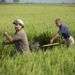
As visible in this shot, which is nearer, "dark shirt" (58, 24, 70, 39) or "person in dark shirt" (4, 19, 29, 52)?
"person in dark shirt" (4, 19, 29, 52)

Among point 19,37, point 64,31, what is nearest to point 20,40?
point 19,37

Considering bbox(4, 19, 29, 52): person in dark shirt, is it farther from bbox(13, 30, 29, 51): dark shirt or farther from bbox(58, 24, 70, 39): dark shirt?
bbox(58, 24, 70, 39): dark shirt

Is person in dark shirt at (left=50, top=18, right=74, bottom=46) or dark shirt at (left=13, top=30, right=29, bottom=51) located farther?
person in dark shirt at (left=50, top=18, right=74, bottom=46)

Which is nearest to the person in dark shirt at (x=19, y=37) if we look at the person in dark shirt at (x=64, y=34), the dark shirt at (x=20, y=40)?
→ the dark shirt at (x=20, y=40)

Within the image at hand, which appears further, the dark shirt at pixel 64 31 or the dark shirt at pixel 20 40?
the dark shirt at pixel 64 31

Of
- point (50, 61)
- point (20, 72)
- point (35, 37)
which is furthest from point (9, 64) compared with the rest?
point (35, 37)

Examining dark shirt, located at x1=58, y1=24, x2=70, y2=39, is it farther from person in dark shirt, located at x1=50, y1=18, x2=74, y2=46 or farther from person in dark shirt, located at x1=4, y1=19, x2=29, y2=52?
person in dark shirt, located at x1=4, y1=19, x2=29, y2=52

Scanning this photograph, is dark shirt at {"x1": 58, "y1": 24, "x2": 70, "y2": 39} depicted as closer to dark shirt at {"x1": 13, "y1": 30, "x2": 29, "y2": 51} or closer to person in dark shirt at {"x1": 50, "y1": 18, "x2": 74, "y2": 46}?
person in dark shirt at {"x1": 50, "y1": 18, "x2": 74, "y2": 46}

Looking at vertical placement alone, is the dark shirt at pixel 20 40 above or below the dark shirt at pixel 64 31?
above

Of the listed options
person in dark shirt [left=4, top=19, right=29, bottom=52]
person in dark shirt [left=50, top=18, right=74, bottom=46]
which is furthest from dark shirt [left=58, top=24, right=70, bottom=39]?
person in dark shirt [left=4, top=19, right=29, bottom=52]

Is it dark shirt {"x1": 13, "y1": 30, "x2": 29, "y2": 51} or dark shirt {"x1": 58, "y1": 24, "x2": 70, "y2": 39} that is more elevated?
dark shirt {"x1": 13, "y1": 30, "x2": 29, "y2": 51}

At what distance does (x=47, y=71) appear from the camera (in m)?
5.82

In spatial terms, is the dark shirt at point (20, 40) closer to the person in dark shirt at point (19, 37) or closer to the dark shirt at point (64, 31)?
the person in dark shirt at point (19, 37)

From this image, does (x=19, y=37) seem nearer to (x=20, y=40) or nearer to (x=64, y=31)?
(x=20, y=40)
